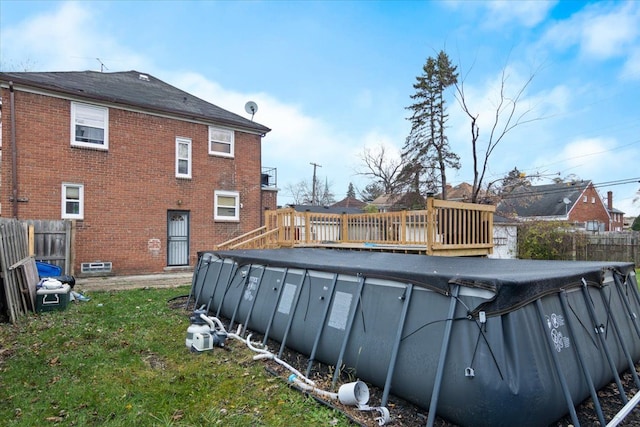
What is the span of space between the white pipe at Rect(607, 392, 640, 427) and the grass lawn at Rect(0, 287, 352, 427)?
2007 millimetres

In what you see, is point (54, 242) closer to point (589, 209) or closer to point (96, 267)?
point (96, 267)

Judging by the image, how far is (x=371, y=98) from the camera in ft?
60.2

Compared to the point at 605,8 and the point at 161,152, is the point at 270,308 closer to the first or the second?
the point at 161,152

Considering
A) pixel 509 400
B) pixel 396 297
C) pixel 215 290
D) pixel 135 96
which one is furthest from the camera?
pixel 135 96

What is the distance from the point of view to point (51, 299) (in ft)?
21.5

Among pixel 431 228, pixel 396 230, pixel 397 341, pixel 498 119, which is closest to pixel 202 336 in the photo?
pixel 397 341

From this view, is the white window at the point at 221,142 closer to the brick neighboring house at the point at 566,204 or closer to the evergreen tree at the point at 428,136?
the evergreen tree at the point at 428,136

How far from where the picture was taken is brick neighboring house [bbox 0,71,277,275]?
35.4ft

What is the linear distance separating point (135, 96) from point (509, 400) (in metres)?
14.2

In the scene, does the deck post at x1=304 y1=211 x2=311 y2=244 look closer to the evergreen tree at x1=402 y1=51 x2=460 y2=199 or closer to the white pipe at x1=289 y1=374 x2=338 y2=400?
the white pipe at x1=289 y1=374 x2=338 y2=400

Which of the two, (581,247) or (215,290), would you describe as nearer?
(215,290)

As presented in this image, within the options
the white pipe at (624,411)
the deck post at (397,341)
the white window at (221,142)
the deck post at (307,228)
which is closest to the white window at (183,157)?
the white window at (221,142)

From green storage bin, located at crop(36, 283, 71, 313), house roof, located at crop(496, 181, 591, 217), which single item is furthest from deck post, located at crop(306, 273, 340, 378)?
house roof, located at crop(496, 181, 591, 217)

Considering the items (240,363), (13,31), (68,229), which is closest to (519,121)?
(240,363)
